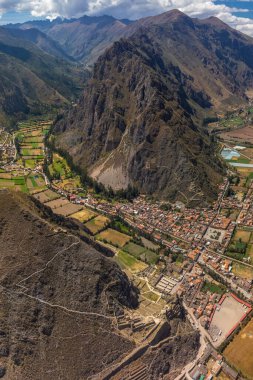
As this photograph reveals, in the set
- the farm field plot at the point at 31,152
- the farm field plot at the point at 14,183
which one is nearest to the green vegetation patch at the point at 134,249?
the farm field plot at the point at 14,183

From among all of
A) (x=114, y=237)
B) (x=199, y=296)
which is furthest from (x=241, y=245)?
(x=114, y=237)

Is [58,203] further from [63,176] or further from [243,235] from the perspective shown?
[243,235]

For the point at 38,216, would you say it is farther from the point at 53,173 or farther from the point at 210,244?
the point at 53,173

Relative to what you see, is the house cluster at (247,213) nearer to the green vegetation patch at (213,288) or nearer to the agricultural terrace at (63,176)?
the green vegetation patch at (213,288)

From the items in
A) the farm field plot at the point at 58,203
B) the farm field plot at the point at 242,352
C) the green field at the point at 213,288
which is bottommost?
the farm field plot at the point at 58,203

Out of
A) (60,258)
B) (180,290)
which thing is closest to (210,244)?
(180,290)

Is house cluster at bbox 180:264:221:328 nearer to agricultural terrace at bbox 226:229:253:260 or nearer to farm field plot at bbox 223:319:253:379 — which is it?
farm field plot at bbox 223:319:253:379

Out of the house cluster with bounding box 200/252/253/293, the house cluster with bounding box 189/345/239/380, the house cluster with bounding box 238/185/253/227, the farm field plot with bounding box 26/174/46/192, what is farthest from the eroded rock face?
the farm field plot with bounding box 26/174/46/192
